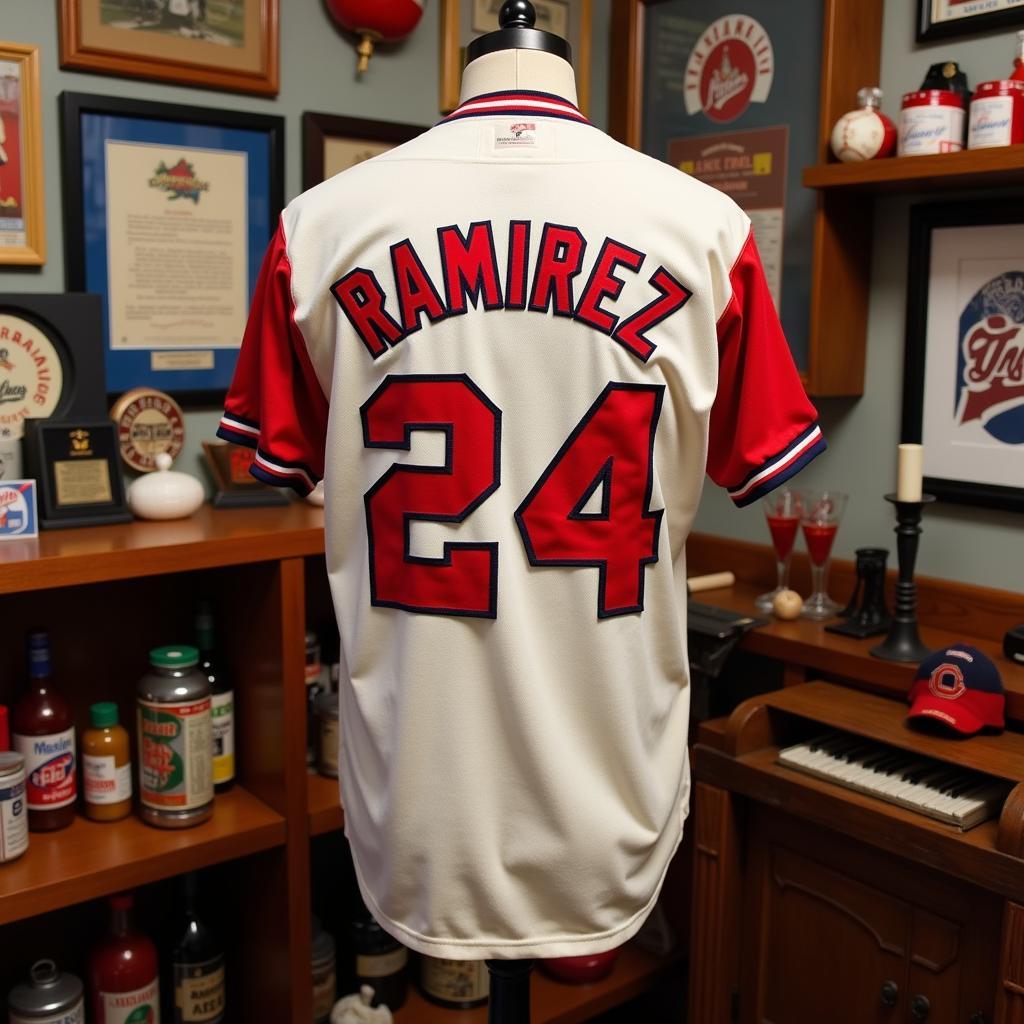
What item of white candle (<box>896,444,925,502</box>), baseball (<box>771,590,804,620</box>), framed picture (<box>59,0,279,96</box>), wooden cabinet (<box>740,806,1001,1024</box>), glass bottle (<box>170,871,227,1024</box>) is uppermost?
framed picture (<box>59,0,279,96</box>)

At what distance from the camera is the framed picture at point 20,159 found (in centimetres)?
191

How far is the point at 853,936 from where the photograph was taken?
6.18 ft

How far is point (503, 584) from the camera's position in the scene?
1261 mm

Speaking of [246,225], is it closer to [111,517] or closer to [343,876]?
[111,517]

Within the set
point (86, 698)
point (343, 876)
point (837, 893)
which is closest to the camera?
point (837, 893)

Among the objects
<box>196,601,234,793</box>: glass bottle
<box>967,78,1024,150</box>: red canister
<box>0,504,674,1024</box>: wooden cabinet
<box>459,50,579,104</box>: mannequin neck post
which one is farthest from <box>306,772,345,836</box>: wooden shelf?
<box>967,78,1024,150</box>: red canister

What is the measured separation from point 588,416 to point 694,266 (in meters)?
0.20

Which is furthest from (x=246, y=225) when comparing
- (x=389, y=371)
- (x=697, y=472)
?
(x=697, y=472)

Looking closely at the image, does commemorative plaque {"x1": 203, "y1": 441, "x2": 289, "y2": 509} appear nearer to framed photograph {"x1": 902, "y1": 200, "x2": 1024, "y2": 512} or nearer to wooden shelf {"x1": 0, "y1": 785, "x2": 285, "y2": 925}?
wooden shelf {"x1": 0, "y1": 785, "x2": 285, "y2": 925}

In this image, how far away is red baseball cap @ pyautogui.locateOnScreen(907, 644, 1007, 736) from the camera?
1790 mm

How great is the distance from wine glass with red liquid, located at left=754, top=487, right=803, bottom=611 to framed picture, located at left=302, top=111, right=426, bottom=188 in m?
1.03

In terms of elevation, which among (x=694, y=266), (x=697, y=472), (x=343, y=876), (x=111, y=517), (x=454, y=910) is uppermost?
(x=694, y=266)

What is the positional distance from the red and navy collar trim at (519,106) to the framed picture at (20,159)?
934 millimetres

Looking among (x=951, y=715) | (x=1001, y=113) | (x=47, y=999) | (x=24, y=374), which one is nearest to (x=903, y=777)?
(x=951, y=715)
